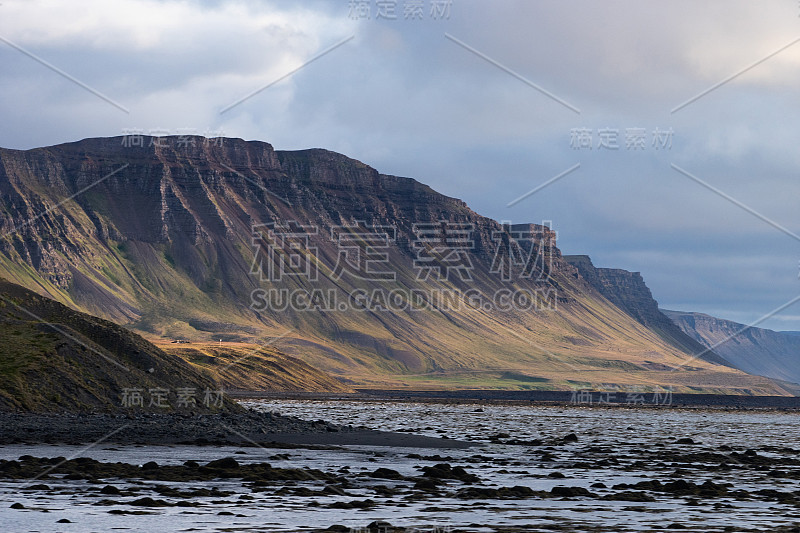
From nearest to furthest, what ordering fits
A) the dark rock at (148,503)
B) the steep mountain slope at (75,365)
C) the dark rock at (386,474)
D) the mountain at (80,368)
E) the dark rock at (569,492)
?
1. the dark rock at (148,503)
2. the dark rock at (569,492)
3. the dark rock at (386,474)
4. the steep mountain slope at (75,365)
5. the mountain at (80,368)

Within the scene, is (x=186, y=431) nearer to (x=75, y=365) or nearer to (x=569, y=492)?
(x=75, y=365)

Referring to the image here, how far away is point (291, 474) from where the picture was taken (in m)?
40.7

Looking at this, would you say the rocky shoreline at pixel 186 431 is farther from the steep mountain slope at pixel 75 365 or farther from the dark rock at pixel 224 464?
the dark rock at pixel 224 464

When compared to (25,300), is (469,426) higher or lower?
lower

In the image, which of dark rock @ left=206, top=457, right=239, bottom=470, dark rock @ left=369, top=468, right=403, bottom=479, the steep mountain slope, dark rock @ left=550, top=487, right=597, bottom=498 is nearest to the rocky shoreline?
the steep mountain slope

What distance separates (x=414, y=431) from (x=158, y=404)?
21.1m

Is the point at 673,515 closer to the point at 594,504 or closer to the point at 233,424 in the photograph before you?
the point at 594,504

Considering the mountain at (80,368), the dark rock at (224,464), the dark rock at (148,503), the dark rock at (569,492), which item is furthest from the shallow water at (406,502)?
the mountain at (80,368)

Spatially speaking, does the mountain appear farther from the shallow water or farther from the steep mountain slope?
the shallow water

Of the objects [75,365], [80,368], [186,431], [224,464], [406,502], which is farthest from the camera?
[80,368]

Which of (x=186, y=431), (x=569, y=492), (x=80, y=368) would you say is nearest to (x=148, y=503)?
(x=569, y=492)

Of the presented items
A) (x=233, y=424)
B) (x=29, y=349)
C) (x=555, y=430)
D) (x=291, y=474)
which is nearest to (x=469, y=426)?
(x=555, y=430)

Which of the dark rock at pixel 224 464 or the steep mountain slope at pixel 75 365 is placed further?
the steep mountain slope at pixel 75 365

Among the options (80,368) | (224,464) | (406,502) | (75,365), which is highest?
(75,365)
